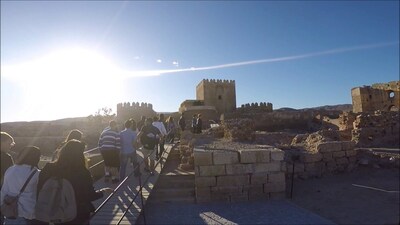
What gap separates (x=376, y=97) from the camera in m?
38.6

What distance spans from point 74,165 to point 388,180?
876cm

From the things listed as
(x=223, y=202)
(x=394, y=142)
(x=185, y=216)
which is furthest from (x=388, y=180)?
(x=394, y=142)

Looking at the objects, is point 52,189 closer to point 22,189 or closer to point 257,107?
point 22,189

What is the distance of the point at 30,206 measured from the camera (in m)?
3.94

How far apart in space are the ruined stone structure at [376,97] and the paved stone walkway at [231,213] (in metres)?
36.2

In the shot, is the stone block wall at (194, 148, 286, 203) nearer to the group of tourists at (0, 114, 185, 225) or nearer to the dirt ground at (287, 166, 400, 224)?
the dirt ground at (287, 166, 400, 224)

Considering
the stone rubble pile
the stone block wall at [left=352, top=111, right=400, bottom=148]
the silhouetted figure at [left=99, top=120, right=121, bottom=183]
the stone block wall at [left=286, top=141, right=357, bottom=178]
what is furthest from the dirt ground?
the stone block wall at [left=352, top=111, right=400, bottom=148]

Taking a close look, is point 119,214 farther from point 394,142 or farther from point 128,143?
point 394,142

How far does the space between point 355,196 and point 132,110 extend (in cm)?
3631

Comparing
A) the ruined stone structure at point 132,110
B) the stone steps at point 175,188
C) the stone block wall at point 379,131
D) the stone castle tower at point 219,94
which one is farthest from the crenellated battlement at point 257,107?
the stone steps at point 175,188

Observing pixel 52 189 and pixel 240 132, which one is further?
pixel 240 132

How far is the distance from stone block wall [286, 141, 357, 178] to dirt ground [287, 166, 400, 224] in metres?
0.25

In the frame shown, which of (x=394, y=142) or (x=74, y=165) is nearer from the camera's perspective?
(x=74, y=165)

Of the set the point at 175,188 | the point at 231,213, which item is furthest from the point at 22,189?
the point at 175,188
